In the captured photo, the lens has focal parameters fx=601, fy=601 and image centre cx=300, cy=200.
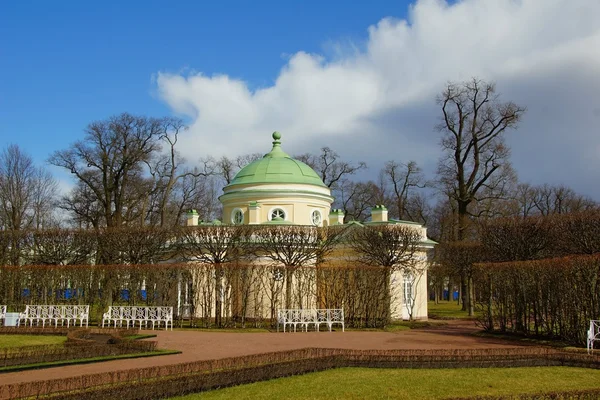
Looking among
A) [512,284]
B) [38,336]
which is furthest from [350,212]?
[38,336]

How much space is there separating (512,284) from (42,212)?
41453 millimetres

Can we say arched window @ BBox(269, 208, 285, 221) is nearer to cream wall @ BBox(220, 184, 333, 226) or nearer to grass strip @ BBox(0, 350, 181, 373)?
cream wall @ BBox(220, 184, 333, 226)

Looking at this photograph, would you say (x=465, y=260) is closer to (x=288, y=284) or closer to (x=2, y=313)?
(x=288, y=284)

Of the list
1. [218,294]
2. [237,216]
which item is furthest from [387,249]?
[237,216]

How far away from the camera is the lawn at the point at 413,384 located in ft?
38.4

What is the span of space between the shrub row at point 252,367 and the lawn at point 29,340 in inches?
370

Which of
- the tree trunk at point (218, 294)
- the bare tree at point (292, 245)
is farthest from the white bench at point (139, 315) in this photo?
the bare tree at point (292, 245)

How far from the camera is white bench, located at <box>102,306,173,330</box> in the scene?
26469 millimetres

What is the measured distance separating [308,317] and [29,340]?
11522 mm

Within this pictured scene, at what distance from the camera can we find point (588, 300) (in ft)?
64.0

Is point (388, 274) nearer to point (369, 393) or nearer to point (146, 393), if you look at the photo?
point (369, 393)

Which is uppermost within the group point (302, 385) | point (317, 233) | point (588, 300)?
point (317, 233)

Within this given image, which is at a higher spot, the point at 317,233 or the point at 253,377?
the point at 317,233

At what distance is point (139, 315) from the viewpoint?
2673cm
